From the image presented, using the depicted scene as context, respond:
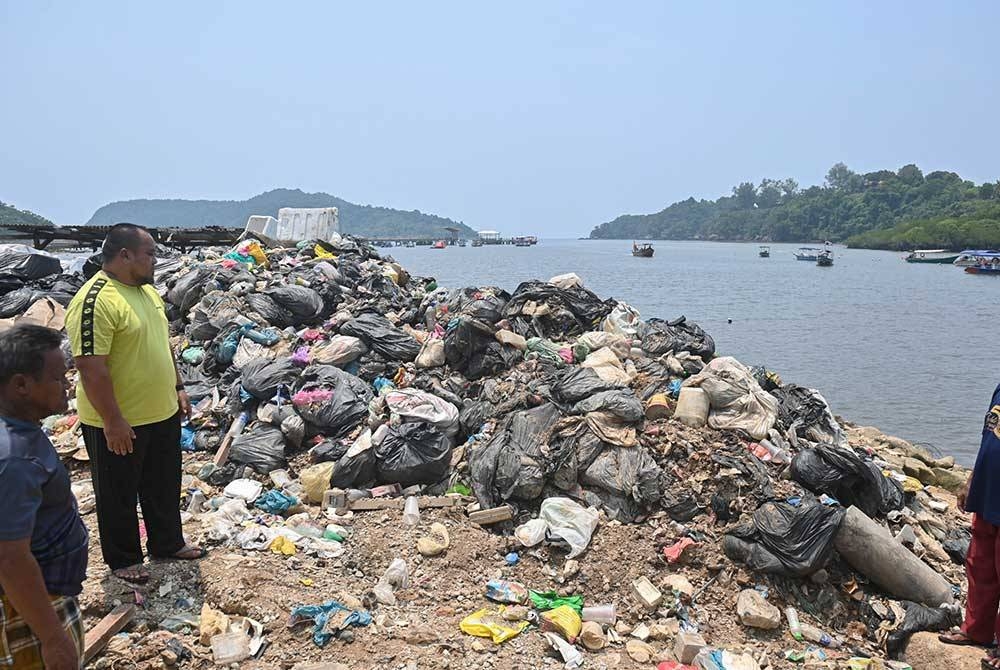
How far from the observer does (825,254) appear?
171ft

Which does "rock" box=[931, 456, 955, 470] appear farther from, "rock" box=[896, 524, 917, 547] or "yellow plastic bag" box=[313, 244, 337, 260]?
"yellow plastic bag" box=[313, 244, 337, 260]

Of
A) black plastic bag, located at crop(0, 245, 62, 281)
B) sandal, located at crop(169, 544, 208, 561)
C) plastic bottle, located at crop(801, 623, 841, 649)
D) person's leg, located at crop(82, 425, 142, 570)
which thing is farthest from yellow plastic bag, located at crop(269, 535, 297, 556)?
black plastic bag, located at crop(0, 245, 62, 281)

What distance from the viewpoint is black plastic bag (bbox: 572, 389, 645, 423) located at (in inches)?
195

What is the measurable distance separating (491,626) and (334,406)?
8.73ft

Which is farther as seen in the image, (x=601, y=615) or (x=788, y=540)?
(x=788, y=540)

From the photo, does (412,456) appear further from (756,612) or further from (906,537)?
(906,537)

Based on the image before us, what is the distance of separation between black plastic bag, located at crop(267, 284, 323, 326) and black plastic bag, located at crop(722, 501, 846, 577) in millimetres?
5557

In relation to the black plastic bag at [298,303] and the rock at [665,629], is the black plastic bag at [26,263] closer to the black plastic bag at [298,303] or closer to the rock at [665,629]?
the black plastic bag at [298,303]

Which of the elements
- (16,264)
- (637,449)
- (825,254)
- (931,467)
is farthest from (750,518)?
(825,254)

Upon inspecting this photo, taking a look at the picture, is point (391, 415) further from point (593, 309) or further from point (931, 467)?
point (931, 467)

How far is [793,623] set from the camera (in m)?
3.82

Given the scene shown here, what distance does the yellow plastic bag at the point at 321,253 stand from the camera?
1102 cm

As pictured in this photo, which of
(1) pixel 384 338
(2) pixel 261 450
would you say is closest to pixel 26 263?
(1) pixel 384 338

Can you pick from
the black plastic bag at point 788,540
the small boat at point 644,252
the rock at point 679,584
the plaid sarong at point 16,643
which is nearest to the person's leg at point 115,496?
the plaid sarong at point 16,643
